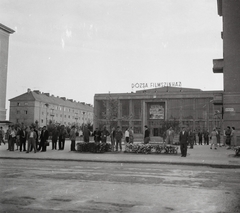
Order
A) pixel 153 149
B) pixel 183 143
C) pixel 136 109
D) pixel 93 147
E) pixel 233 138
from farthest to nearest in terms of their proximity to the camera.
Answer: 1. pixel 136 109
2. pixel 233 138
3. pixel 93 147
4. pixel 153 149
5. pixel 183 143

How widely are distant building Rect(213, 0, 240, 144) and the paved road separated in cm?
1548

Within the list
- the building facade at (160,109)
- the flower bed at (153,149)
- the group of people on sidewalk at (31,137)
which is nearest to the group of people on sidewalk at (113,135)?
the flower bed at (153,149)

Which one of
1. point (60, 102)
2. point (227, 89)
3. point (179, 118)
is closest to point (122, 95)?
point (179, 118)

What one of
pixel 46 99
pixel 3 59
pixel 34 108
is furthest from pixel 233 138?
pixel 46 99

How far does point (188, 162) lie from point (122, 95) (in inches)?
3418

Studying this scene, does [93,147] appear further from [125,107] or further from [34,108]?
[34,108]

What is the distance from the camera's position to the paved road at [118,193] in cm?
593

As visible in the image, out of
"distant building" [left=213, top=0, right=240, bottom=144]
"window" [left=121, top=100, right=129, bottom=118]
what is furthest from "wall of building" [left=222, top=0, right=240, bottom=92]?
"window" [left=121, top=100, right=129, bottom=118]

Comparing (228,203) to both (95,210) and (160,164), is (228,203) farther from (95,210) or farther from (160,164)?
(160,164)

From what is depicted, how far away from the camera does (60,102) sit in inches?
4562

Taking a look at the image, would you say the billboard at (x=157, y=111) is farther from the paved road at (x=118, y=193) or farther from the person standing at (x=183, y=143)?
the paved road at (x=118, y=193)

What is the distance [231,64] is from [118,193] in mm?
22153

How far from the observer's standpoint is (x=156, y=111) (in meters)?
97.6

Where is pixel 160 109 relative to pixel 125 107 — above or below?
below
